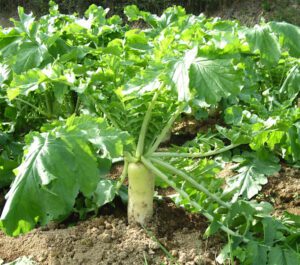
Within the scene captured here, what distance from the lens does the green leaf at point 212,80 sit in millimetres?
1990

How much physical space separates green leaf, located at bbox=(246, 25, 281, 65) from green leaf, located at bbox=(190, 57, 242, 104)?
282 mm

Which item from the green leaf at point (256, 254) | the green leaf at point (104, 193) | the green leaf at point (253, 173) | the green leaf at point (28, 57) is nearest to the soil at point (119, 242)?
the green leaf at point (104, 193)

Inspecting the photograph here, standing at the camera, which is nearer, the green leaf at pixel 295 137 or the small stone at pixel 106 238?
the small stone at pixel 106 238

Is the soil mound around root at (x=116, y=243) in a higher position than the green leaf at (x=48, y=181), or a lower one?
lower

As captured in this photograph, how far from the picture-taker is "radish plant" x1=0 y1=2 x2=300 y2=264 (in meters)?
1.89

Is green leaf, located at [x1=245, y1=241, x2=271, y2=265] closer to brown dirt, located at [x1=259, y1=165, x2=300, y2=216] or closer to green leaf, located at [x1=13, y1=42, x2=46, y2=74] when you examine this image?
brown dirt, located at [x1=259, y1=165, x2=300, y2=216]

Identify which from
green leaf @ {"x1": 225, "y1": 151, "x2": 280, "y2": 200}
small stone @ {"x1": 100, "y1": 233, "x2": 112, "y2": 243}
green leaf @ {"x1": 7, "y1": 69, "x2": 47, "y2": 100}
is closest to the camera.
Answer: green leaf @ {"x1": 7, "y1": 69, "x2": 47, "y2": 100}

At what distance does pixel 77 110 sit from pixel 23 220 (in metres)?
1.72

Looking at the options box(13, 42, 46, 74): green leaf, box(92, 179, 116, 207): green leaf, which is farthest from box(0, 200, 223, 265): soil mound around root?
box(13, 42, 46, 74): green leaf

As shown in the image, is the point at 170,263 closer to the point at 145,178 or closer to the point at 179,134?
the point at 145,178

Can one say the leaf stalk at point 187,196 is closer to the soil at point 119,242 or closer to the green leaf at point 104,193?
the soil at point 119,242

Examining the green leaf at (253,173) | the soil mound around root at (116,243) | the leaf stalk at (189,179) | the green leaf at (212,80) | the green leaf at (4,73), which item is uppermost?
the green leaf at (212,80)

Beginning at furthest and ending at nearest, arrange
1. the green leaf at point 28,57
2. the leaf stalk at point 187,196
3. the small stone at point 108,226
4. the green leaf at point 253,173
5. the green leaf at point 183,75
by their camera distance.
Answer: the green leaf at point 253,173 < the green leaf at point 28,57 < the small stone at point 108,226 < the leaf stalk at point 187,196 < the green leaf at point 183,75

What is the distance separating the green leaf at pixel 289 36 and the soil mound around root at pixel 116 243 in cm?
93
